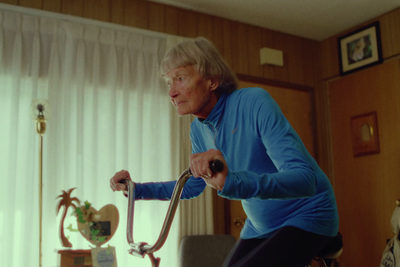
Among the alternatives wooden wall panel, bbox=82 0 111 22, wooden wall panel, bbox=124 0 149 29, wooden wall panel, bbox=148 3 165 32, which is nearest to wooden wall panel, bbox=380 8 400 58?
wooden wall panel, bbox=148 3 165 32

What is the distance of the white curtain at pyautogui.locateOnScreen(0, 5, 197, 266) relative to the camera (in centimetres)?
291

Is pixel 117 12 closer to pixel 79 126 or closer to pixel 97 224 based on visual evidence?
pixel 79 126

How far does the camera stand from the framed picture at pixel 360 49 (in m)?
4.05

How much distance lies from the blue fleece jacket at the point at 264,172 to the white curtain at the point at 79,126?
1739 mm

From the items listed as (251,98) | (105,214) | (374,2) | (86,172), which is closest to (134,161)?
(86,172)

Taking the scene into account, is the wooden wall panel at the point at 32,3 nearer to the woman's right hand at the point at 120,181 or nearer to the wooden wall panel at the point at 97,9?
the wooden wall panel at the point at 97,9

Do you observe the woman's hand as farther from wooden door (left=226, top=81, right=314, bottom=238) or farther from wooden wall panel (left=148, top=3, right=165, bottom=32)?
wooden door (left=226, top=81, right=314, bottom=238)

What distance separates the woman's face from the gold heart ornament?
1.54 meters

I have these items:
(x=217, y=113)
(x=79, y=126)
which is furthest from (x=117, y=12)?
(x=217, y=113)

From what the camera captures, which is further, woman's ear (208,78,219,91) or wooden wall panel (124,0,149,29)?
wooden wall panel (124,0,149,29)

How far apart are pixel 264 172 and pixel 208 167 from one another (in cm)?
39

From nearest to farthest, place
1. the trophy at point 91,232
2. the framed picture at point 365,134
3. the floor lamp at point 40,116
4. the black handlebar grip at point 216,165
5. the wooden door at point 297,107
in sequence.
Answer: the black handlebar grip at point 216,165
the trophy at point 91,232
the floor lamp at point 40,116
the framed picture at point 365,134
the wooden door at point 297,107

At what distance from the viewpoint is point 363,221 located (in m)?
4.00

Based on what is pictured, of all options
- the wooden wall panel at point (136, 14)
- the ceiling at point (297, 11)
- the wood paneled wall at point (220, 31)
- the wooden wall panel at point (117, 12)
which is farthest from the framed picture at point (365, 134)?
the wooden wall panel at point (117, 12)
